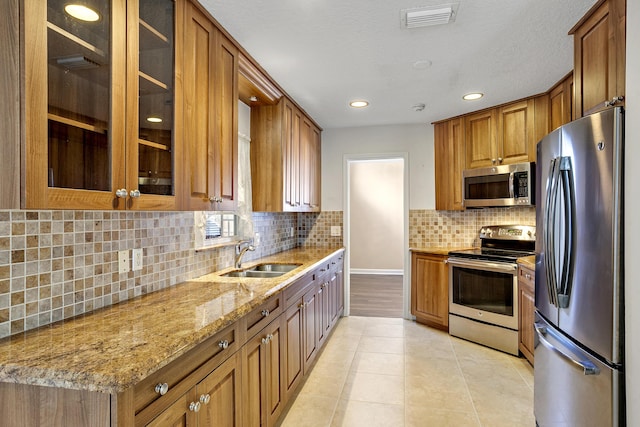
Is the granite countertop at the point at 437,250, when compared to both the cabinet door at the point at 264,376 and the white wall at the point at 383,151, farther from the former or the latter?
the cabinet door at the point at 264,376

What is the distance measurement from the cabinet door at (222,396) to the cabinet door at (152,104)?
2.35ft

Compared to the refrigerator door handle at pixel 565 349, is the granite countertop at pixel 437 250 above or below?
above

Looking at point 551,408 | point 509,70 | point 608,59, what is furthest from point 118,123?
point 509,70

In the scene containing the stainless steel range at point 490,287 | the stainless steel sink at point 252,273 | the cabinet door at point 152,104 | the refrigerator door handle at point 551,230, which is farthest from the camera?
the stainless steel range at point 490,287

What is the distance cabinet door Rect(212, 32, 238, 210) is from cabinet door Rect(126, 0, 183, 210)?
0.37 metres

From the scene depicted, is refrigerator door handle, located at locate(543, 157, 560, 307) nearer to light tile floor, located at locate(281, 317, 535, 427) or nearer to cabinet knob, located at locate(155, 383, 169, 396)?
light tile floor, located at locate(281, 317, 535, 427)

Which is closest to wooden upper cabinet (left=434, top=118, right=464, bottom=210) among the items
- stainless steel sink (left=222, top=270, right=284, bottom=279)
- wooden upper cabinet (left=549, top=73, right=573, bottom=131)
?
wooden upper cabinet (left=549, top=73, right=573, bottom=131)

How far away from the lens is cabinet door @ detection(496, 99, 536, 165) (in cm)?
340

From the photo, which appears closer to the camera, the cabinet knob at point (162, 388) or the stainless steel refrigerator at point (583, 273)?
the cabinet knob at point (162, 388)

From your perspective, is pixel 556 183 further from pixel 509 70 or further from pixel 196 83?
pixel 196 83

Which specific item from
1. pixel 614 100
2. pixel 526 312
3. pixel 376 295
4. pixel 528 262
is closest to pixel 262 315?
pixel 614 100

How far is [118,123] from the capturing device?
1294 mm

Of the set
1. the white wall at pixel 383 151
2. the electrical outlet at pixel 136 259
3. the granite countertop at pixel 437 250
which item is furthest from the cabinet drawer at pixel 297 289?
the white wall at pixel 383 151

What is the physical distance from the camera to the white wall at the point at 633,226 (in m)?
1.39
